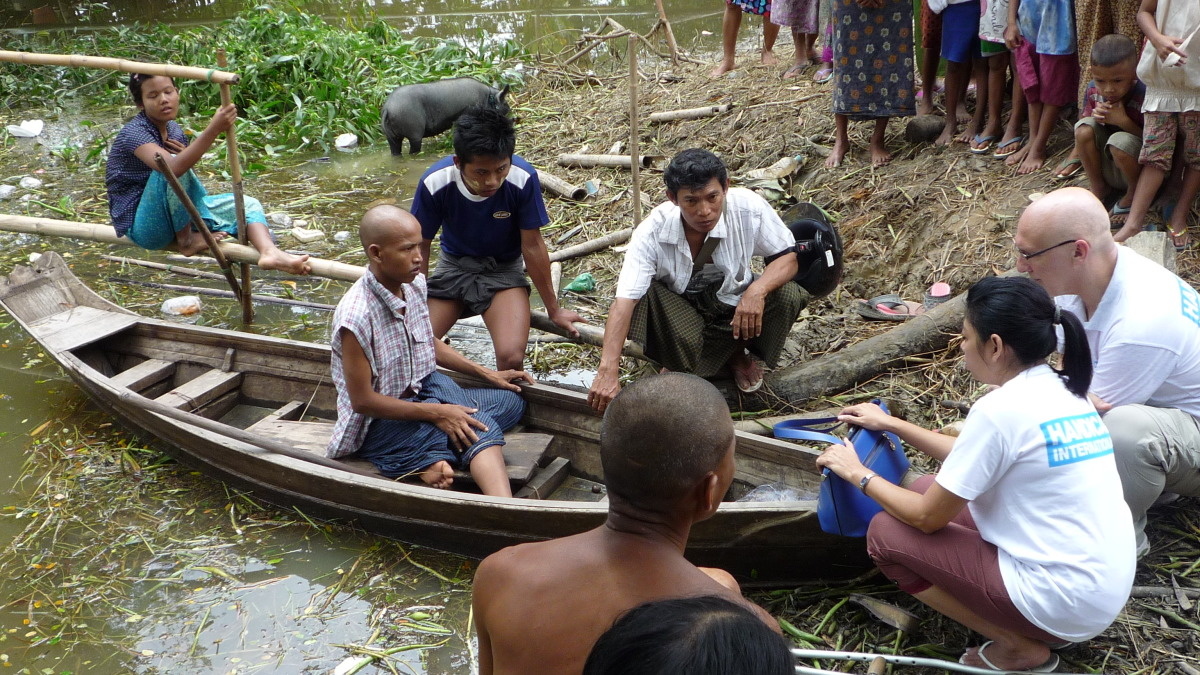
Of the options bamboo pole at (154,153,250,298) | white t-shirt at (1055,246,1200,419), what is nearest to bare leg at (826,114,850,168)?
white t-shirt at (1055,246,1200,419)

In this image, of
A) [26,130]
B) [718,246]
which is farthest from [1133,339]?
[26,130]

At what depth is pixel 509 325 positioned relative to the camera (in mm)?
4691

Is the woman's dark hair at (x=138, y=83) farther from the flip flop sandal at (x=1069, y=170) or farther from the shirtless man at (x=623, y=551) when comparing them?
the flip flop sandal at (x=1069, y=170)

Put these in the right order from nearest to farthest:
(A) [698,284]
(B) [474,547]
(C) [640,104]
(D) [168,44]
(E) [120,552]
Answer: (B) [474,547], (E) [120,552], (A) [698,284], (C) [640,104], (D) [168,44]

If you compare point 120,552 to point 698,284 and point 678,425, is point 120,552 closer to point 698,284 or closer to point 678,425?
point 698,284

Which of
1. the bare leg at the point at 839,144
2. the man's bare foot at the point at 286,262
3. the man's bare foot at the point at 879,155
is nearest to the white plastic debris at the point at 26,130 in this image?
the man's bare foot at the point at 286,262

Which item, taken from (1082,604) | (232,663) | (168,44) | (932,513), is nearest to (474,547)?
(232,663)

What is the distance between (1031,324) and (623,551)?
52.4 inches

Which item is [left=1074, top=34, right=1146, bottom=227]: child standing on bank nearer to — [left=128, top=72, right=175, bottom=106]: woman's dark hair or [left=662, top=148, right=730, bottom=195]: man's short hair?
[left=662, top=148, right=730, bottom=195]: man's short hair

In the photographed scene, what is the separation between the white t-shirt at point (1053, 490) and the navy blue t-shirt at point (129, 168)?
4191 millimetres

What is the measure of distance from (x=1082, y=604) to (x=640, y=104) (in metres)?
6.56

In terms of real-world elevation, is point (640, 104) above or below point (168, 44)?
below

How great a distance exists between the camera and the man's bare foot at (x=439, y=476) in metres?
3.83

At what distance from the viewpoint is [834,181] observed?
630 cm
